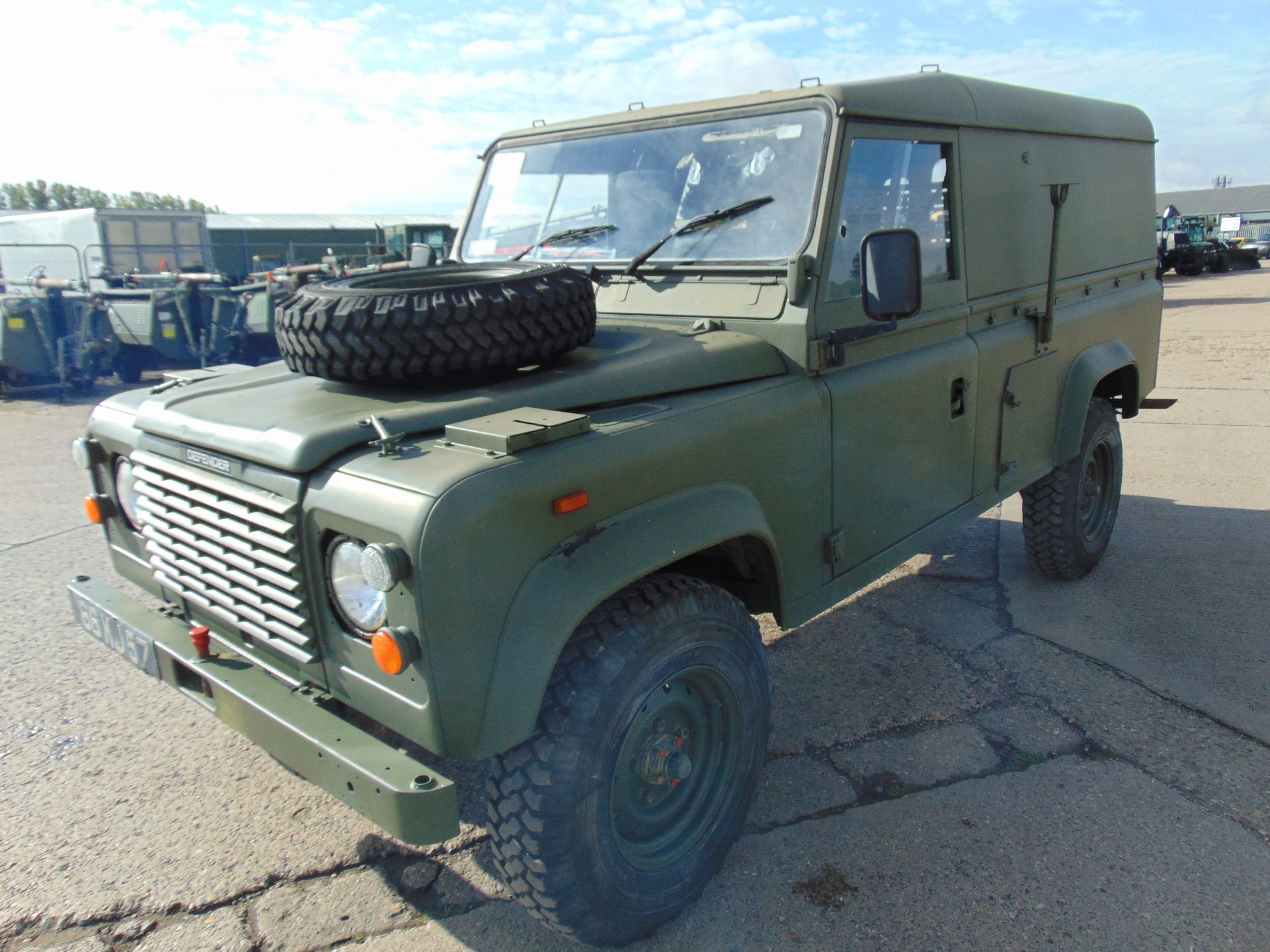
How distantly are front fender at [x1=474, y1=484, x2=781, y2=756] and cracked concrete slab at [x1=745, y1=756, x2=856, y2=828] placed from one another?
3.51ft

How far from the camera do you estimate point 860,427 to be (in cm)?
305

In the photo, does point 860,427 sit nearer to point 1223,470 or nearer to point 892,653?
point 892,653

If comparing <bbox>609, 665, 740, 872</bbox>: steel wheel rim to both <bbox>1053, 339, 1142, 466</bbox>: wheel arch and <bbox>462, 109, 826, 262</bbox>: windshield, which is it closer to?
<bbox>462, 109, 826, 262</bbox>: windshield

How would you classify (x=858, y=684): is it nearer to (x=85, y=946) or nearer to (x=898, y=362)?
(x=898, y=362)

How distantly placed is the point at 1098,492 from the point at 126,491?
4.60 m

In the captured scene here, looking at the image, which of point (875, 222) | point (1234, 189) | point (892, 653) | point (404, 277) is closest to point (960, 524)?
point (892, 653)

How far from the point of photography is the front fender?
1984 mm

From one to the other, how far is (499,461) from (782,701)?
212 centimetres

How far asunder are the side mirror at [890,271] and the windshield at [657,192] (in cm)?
27

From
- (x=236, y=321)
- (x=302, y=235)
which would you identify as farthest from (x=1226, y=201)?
(x=236, y=321)

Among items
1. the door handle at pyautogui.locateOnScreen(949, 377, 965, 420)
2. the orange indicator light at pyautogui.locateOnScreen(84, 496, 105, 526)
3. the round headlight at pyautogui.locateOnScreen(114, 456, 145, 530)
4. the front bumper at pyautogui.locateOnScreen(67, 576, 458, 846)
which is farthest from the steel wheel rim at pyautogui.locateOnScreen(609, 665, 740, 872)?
the orange indicator light at pyautogui.locateOnScreen(84, 496, 105, 526)

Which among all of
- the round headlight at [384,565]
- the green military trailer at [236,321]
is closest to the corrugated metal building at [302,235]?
the green military trailer at [236,321]

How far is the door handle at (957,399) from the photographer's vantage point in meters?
3.50

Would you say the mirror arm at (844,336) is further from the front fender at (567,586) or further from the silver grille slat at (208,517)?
the silver grille slat at (208,517)
